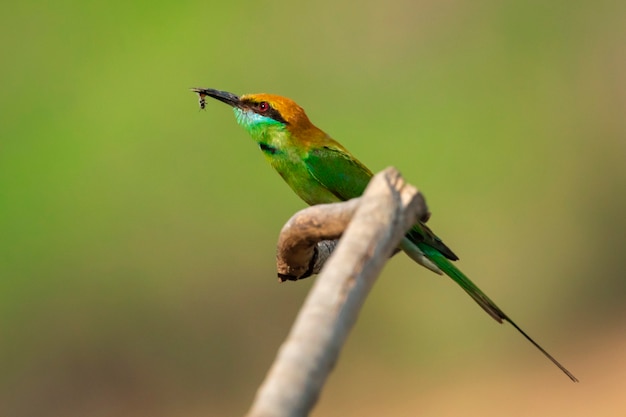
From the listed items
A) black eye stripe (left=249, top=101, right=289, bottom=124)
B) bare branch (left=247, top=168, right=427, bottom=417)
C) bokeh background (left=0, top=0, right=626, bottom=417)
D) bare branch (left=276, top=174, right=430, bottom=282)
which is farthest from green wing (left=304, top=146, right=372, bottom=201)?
bokeh background (left=0, top=0, right=626, bottom=417)

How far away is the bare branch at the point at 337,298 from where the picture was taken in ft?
2.61

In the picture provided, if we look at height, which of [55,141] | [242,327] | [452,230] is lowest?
[242,327]

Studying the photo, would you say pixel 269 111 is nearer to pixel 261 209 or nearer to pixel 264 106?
pixel 264 106

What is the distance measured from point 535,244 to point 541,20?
3.27ft

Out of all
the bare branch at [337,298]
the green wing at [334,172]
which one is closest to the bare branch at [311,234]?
the bare branch at [337,298]

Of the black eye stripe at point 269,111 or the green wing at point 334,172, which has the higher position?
the black eye stripe at point 269,111

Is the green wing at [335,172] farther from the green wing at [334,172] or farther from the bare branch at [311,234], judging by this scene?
the bare branch at [311,234]

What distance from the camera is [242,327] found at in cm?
407

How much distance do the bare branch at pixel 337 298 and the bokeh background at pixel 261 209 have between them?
2835mm

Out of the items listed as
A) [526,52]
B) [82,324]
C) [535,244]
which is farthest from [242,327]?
[526,52]

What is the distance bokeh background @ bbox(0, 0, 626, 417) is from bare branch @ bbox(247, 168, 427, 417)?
2.83 m

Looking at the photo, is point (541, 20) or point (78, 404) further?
point (541, 20)

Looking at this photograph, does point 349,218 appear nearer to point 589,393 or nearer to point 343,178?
point 343,178

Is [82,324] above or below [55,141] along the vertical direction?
below
